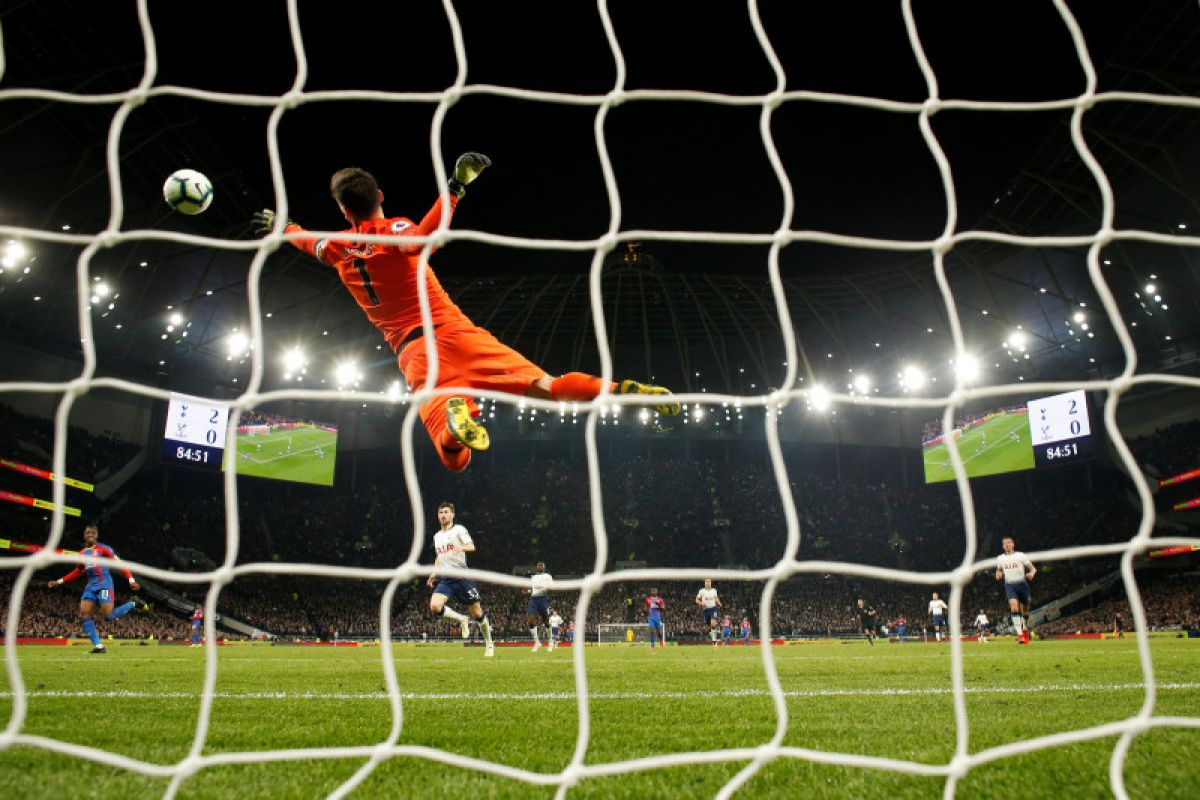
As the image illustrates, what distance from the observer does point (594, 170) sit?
20266mm

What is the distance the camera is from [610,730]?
135 inches

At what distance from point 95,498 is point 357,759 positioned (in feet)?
101

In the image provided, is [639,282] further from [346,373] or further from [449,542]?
[449,542]

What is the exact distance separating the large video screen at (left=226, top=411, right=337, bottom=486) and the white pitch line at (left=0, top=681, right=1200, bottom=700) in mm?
25608

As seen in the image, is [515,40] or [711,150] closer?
[515,40]

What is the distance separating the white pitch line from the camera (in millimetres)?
4875

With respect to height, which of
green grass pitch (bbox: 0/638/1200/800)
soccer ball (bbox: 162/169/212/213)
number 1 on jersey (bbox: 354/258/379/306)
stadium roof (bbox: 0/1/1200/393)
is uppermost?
stadium roof (bbox: 0/1/1200/393)

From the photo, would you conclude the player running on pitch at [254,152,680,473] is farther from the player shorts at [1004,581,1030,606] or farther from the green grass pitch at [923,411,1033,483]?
the green grass pitch at [923,411,1033,483]

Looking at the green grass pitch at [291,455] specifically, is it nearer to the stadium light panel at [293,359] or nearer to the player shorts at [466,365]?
the stadium light panel at [293,359]

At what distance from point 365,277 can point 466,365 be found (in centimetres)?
87

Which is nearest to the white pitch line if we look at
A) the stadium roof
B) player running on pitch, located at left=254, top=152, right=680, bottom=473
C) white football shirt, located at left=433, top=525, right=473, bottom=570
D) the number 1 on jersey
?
player running on pitch, located at left=254, top=152, right=680, bottom=473

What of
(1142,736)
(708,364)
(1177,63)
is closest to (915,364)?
(708,364)

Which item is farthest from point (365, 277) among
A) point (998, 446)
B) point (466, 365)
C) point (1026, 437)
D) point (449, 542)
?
point (998, 446)

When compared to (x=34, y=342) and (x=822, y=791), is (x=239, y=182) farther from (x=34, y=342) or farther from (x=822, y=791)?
(x=822, y=791)
